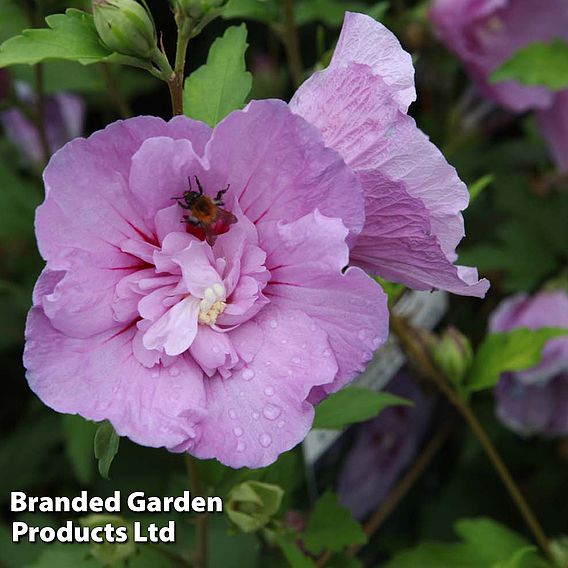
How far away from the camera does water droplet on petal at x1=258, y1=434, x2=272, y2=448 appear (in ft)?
2.36

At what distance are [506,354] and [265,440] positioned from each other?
0.49 metres

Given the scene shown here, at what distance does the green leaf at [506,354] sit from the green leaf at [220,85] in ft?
1.48

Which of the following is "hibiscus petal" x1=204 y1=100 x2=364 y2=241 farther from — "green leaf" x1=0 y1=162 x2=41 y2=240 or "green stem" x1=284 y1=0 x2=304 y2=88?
"green leaf" x1=0 y1=162 x2=41 y2=240

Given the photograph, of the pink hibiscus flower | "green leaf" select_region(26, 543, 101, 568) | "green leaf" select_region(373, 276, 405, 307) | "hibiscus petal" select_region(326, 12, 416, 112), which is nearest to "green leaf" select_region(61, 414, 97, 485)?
"green leaf" select_region(26, 543, 101, 568)

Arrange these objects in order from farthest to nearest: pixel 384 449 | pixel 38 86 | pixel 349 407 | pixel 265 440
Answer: pixel 384 449 → pixel 38 86 → pixel 349 407 → pixel 265 440

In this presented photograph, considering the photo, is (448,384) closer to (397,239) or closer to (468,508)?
(468,508)


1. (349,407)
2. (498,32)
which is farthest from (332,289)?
(498,32)

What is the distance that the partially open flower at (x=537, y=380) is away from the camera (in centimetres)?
135

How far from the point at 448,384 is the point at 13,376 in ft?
2.45

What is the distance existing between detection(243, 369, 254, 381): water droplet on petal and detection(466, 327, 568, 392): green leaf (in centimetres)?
43

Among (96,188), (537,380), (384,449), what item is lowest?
(384,449)

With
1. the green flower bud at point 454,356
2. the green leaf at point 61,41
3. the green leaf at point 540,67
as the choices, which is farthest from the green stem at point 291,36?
the green leaf at point 61,41

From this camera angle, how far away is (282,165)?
734 millimetres

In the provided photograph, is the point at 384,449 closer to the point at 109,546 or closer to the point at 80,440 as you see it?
the point at 80,440
